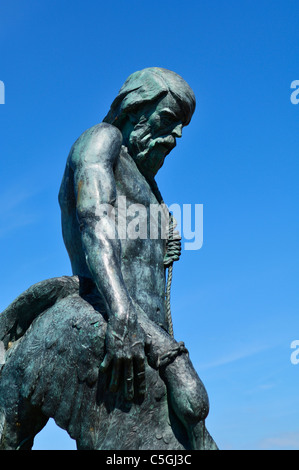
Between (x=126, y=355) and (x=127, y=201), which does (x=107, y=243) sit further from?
(x=126, y=355)

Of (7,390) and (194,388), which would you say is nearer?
(194,388)

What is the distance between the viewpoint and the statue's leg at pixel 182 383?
5961 millimetres

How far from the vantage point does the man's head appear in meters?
7.04

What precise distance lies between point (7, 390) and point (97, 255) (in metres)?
1.40

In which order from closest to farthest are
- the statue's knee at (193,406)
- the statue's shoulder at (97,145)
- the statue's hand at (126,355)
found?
1. the statue's hand at (126,355)
2. the statue's knee at (193,406)
3. the statue's shoulder at (97,145)

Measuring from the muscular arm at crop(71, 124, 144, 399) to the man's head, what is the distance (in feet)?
0.98

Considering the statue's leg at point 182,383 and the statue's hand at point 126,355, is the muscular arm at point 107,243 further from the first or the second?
the statue's leg at point 182,383

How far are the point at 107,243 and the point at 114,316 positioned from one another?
64cm

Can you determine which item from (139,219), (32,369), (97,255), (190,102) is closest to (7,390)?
(32,369)

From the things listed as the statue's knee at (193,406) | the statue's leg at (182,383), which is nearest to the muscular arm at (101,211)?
the statue's leg at (182,383)

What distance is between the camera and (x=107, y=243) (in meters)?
6.20

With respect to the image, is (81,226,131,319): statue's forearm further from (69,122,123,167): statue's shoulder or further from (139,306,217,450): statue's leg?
(69,122,123,167): statue's shoulder
